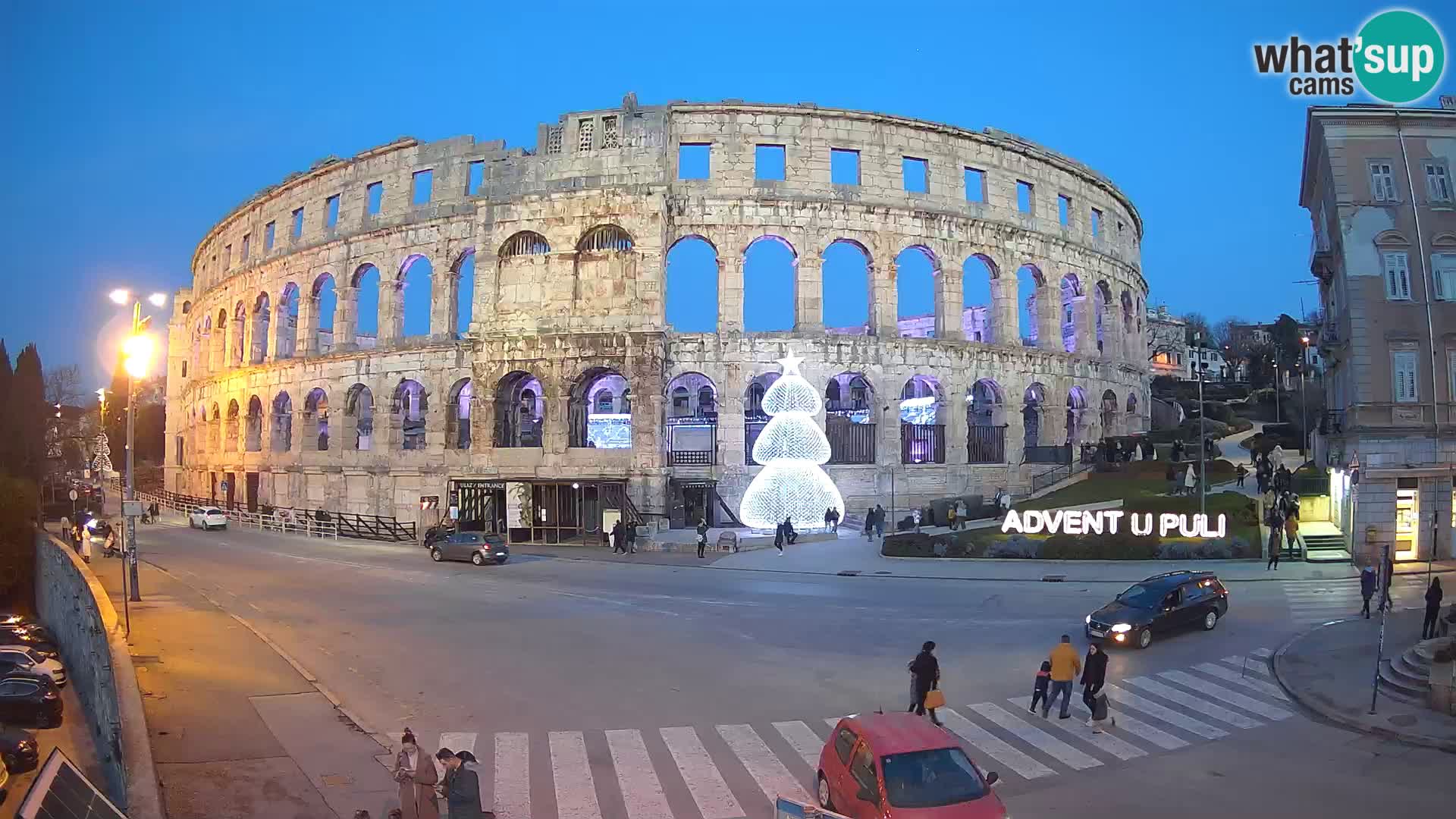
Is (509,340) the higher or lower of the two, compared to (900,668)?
higher

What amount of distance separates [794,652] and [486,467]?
28258 mm

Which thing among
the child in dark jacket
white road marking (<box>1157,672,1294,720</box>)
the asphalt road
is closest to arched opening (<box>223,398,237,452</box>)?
the asphalt road

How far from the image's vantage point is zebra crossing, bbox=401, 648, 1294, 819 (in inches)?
425

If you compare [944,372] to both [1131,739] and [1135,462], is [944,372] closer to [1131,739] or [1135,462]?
[1135,462]

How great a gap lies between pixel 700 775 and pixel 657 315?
3145cm

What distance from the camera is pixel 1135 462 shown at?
42.2 m

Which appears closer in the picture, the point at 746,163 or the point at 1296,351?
Result: the point at 746,163

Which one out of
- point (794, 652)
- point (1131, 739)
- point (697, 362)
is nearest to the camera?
point (1131, 739)

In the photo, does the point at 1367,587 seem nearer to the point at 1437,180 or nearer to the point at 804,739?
the point at 804,739

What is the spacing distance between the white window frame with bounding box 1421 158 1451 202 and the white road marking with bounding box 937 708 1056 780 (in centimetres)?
2926

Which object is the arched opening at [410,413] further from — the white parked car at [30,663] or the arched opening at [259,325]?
the white parked car at [30,663]

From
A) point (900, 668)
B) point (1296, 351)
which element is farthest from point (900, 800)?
point (1296, 351)

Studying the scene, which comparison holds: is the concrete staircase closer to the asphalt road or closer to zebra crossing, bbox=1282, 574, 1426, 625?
the asphalt road

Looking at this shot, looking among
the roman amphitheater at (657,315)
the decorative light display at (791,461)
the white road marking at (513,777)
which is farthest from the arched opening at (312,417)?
→ the white road marking at (513,777)
